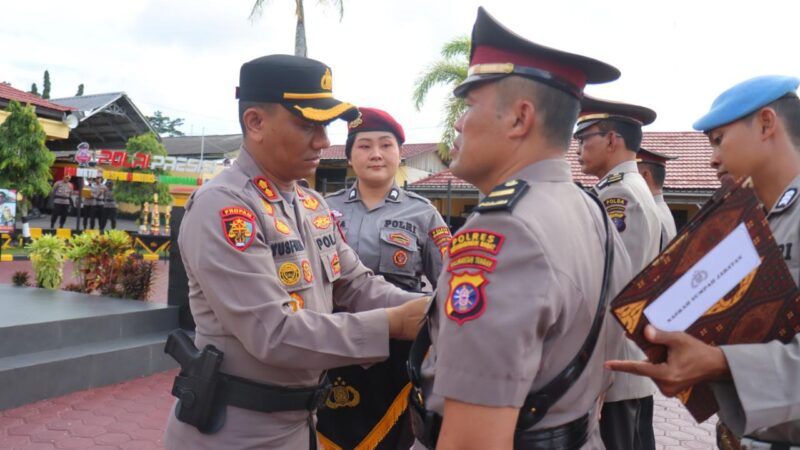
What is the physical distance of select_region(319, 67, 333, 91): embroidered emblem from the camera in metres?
2.08

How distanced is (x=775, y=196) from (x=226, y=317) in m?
1.80

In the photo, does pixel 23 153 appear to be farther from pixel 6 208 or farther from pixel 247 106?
pixel 247 106

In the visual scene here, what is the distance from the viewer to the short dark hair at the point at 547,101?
4.56 ft

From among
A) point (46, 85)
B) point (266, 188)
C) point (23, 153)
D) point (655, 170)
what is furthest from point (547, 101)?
point (46, 85)

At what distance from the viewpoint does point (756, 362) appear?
1.27m

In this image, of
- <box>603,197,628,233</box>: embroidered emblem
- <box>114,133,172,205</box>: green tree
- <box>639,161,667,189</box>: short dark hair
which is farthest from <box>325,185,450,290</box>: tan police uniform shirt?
<box>114,133,172,205</box>: green tree

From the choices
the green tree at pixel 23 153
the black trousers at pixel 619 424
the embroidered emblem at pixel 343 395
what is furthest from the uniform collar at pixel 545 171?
the green tree at pixel 23 153

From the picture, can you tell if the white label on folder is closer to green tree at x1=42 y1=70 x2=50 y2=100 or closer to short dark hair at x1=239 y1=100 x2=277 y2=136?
short dark hair at x1=239 y1=100 x2=277 y2=136

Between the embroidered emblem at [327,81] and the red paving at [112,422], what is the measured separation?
3.20 metres

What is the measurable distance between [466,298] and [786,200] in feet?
4.10

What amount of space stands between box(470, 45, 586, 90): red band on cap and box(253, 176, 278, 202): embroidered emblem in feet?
2.97

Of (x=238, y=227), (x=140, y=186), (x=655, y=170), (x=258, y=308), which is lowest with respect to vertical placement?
(x=140, y=186)

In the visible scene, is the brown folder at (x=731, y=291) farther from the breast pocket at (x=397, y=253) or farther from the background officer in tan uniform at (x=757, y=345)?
the breast pocket at (x=397, y=253)

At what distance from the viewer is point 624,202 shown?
3.28 metres
